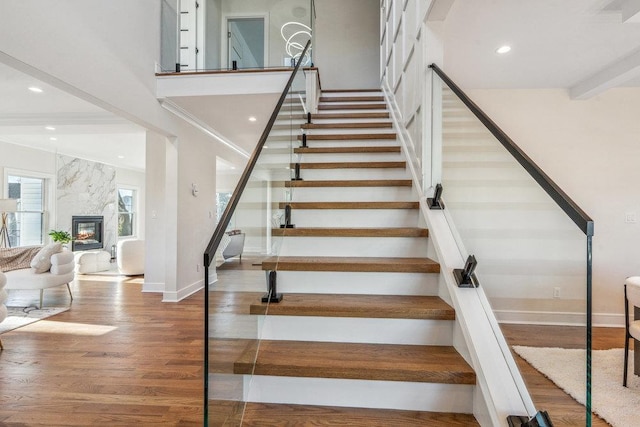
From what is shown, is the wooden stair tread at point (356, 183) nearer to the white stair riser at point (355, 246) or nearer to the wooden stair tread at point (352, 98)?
the white stair riser at point (355, 246)

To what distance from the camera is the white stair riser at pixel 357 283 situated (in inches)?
72.4

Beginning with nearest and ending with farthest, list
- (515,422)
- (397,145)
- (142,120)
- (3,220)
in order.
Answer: (515,422)
(397,145)
(142,120)
(3,220)

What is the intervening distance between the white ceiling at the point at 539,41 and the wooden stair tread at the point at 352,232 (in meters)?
1.59

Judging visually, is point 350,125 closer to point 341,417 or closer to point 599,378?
point 341,417

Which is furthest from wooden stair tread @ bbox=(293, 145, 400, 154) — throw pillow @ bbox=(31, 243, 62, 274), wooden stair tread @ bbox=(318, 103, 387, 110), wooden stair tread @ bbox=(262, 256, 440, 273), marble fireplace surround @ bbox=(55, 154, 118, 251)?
marble fireplace surround @ bbox=(55, 154, 118, 251)

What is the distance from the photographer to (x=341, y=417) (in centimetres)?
135

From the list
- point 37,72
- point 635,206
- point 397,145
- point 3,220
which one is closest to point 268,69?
point 397,145

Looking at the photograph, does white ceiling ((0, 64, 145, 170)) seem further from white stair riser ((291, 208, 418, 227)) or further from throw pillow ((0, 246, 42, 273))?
white stair riser ((291, 208, 418, 227))

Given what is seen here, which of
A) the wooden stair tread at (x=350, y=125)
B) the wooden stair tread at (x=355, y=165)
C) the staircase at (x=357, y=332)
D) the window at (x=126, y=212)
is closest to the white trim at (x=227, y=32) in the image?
the wooden stair tread at (x=350, y=125)

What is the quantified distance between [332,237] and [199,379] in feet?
Result: 4.57

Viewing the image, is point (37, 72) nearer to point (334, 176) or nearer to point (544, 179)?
point (334, 176)

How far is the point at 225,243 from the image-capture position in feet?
3.96

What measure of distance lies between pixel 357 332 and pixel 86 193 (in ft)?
30.6

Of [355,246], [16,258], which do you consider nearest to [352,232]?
[355,246]
